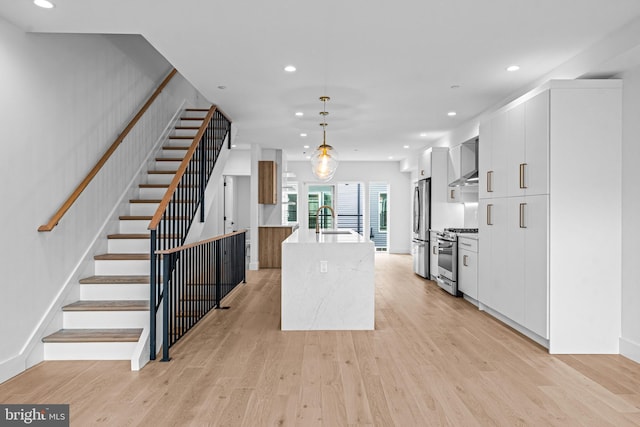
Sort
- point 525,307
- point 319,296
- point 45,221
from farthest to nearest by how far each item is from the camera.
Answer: point 319,296 → point 525,307 → point 45,221

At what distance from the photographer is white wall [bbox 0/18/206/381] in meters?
2.96

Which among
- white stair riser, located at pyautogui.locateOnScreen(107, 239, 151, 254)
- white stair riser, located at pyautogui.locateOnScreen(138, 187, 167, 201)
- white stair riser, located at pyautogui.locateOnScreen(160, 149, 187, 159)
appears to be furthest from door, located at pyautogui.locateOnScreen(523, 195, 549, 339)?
white stair riser, located at pyautogui.locateOnScreen(160, 149, 187, 159)

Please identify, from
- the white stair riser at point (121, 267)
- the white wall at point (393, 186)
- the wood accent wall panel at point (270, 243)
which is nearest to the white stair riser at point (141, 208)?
the white stair riser at point (121, 267)

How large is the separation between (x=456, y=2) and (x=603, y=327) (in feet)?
9.49

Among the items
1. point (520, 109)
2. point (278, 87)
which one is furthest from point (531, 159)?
point (278, 87)

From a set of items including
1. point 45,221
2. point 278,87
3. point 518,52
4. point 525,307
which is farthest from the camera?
point 278,87

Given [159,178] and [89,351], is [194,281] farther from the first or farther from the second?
[159,178]

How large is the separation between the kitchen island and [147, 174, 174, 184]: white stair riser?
2016 millimetres

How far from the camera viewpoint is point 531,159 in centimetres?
377

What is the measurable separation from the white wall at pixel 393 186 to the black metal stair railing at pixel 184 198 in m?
5.78

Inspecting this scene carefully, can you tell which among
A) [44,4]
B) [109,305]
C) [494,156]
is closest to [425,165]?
[494,156]

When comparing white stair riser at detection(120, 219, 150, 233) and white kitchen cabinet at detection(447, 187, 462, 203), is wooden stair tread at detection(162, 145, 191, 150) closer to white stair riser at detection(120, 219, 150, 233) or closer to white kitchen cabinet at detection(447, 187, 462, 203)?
white stair riser at detection(120, 219, 150, 233)

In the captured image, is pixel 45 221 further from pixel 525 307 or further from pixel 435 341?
pixel 525 307

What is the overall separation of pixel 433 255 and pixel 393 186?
4.71 meters
